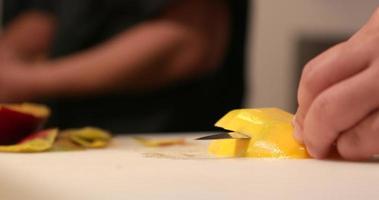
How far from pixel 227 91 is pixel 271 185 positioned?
0.59 meters

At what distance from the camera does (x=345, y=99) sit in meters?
0.30

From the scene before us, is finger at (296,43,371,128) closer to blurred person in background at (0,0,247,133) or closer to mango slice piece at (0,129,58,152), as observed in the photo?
mango slice piece at (0,129,58,152)

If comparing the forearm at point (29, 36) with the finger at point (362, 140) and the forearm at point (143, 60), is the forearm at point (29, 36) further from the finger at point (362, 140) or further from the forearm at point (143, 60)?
the finger at point (362, 140)

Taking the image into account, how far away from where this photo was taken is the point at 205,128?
2.67 feet

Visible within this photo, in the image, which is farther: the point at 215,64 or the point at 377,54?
the point at 215,64

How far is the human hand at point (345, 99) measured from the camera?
0.99 ft

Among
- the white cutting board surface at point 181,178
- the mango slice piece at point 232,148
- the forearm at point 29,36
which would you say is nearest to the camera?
the white cutting board surface at point 181,178

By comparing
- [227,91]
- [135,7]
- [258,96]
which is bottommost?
[258,96]

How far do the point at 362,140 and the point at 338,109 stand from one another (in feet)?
0.08

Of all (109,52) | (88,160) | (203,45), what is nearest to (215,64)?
(203,45)

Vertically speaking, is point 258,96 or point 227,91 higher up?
point 227,91

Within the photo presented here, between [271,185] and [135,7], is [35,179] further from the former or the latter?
[135,7]

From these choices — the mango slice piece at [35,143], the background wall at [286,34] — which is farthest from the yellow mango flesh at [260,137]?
the background wall at [286,34]

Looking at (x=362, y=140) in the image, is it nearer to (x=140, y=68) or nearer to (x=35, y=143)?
(x=35, y=143)
